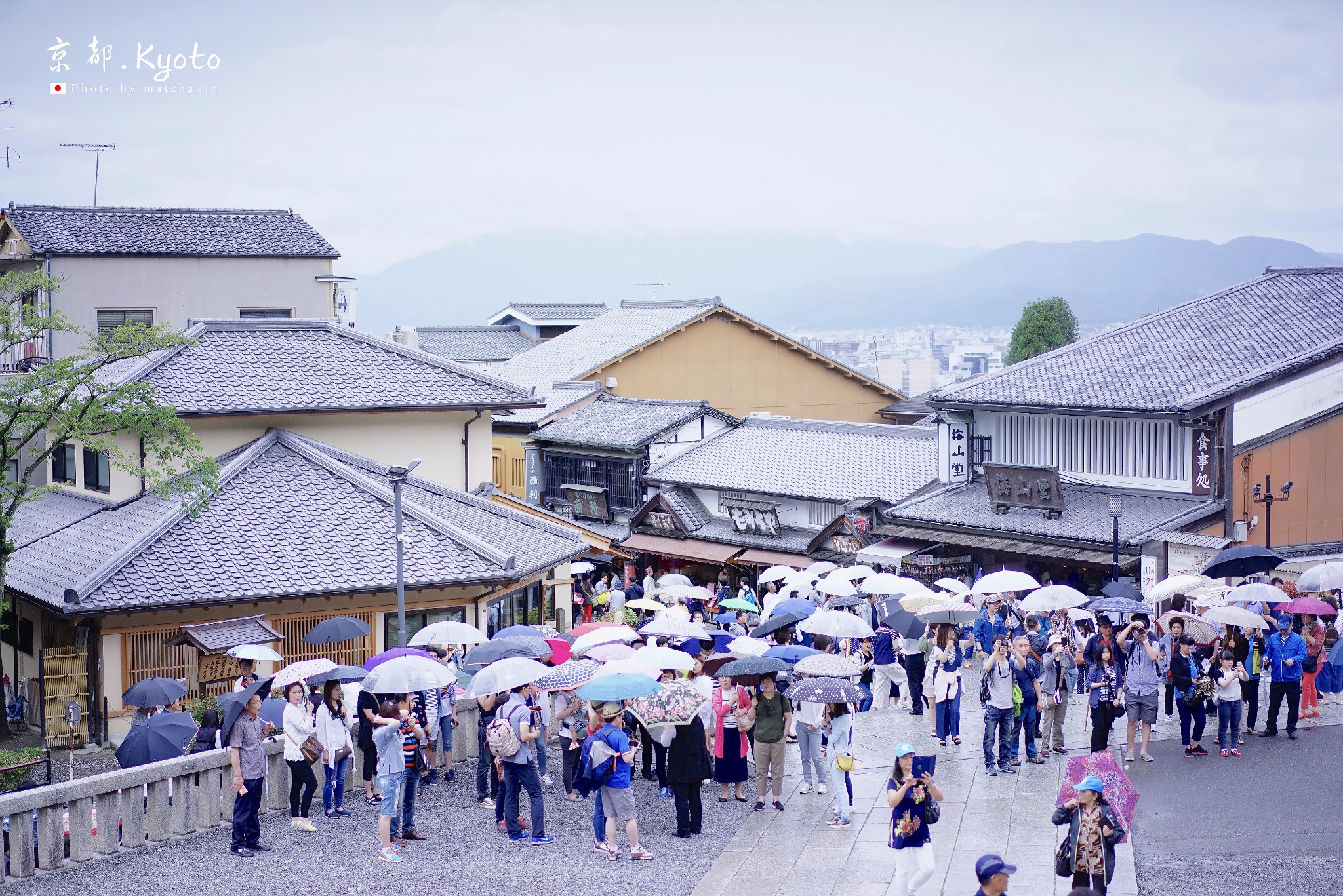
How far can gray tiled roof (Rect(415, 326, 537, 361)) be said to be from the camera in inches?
2594

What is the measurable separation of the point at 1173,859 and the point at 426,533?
46.2ft

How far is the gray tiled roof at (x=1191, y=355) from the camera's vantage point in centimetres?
2566

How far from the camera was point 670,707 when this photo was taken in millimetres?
12562

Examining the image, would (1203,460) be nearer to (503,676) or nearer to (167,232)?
(503,676)

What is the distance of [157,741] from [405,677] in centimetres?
286

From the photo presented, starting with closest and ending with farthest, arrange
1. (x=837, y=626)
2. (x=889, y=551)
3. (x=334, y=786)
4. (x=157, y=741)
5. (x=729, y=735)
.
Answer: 1. (x=157, y=741)
2. (x=334, y=786)
3. (x=729, y=735)
4. (x=837, y=626)
5. (x=889, y=551)

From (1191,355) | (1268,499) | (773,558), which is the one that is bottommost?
(773,558)

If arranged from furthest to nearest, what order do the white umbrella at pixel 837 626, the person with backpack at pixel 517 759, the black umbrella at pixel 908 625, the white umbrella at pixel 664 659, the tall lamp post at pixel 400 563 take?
the tall lamp post at pixel 400 563, the black umbrella at pixel 908 625, the white umbrella at pixel 837 626, the white umbrella at pixel 664 659, the person with backpack at pixel 517 759

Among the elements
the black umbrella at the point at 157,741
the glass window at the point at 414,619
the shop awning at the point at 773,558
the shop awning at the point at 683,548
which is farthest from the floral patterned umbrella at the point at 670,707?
the shop awning at the point at 683,548

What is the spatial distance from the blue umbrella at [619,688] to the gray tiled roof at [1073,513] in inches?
586

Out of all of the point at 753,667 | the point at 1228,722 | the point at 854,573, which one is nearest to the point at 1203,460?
the point at 854,573

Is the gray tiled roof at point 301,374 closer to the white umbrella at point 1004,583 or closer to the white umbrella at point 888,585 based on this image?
the white umbrella at point 888,585

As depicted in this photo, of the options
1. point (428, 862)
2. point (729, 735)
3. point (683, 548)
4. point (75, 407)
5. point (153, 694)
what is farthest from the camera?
point (683, 548)

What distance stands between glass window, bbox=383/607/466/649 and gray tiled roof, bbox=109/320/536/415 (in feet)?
17.8
